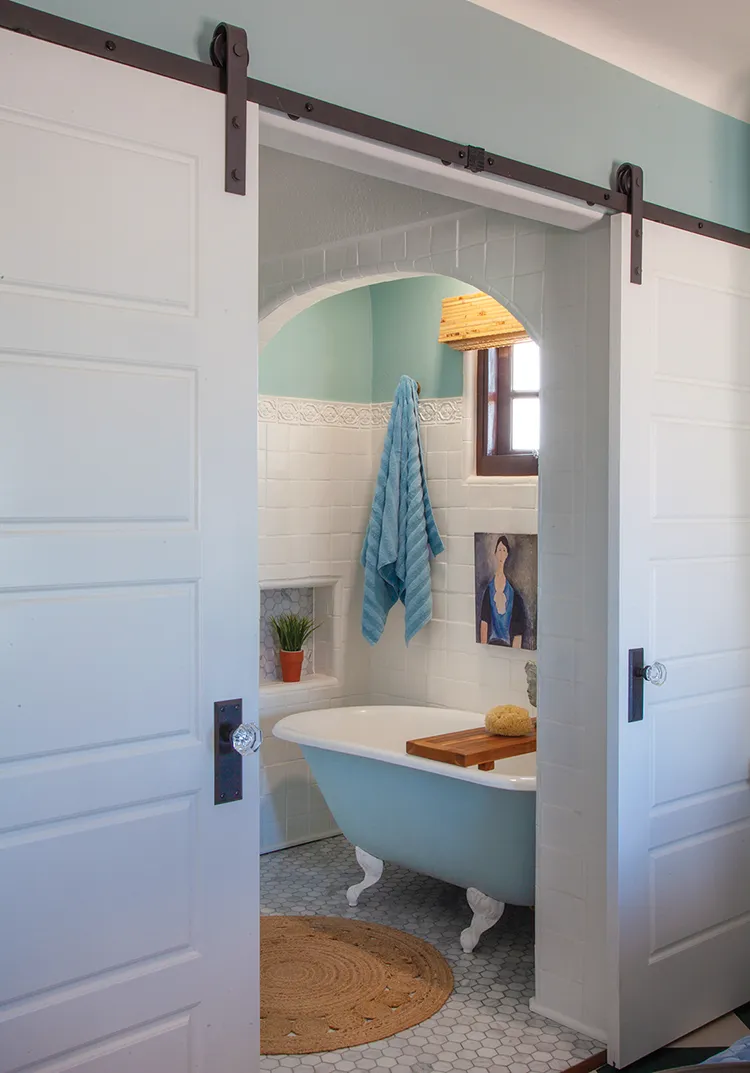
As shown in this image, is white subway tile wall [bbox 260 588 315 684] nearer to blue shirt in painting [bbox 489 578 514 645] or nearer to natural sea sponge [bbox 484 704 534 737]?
blue shirt in painting [bbox 489 578 514 645]

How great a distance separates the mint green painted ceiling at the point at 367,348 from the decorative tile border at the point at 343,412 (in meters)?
0.03

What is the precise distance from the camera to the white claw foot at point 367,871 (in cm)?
387

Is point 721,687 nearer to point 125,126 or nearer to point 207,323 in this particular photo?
point 207,323

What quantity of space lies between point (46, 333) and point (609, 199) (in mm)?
Result: 1602

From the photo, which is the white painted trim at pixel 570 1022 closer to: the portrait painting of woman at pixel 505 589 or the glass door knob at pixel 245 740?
the portrait painting of woman at pixel 505 589

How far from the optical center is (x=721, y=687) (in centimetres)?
308

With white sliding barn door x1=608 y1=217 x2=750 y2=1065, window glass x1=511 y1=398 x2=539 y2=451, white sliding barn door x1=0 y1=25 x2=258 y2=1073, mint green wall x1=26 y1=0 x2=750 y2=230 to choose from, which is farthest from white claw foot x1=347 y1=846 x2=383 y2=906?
mint green wall x1=26 y1=0 x2=750 y2=230

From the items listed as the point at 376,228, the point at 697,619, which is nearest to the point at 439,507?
the point at 376,228

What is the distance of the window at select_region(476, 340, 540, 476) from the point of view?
431cm

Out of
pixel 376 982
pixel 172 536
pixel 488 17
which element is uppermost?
pixel 488 17

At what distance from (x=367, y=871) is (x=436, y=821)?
0.51 m

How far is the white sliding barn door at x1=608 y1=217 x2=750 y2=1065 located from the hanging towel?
163 centimetres

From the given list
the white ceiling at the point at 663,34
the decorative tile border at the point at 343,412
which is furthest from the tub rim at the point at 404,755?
the white ceiling at the point at 663,34

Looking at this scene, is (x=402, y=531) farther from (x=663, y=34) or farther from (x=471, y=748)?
(x=663, y=34)
